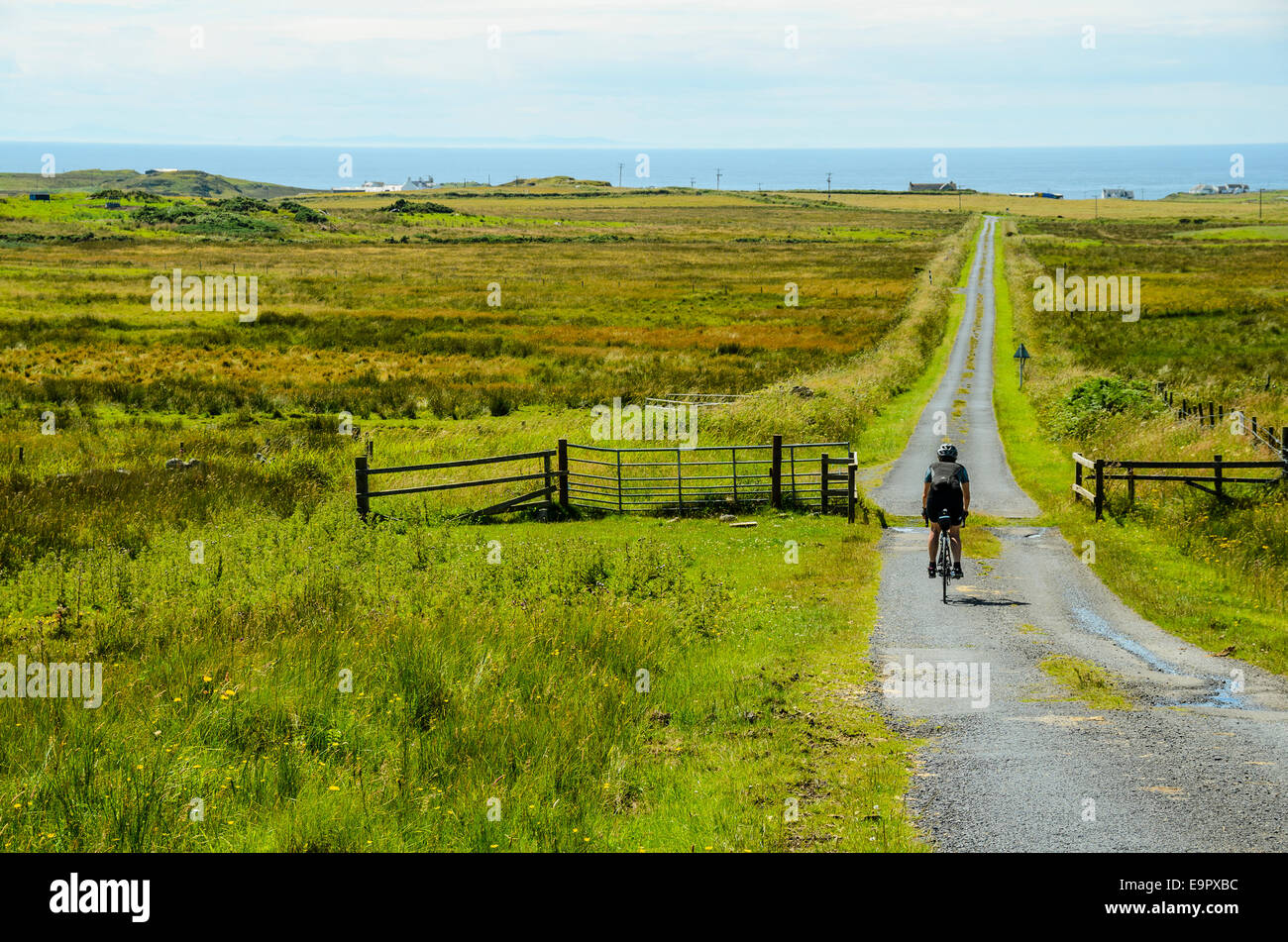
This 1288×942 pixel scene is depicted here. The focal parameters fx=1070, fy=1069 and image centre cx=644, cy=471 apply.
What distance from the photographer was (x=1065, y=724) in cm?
1020

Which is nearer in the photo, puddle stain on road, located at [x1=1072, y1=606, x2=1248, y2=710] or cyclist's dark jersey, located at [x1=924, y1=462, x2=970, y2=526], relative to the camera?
puddle stain on road, located at [x1=1072, y1=606, x2=1248, y2=710]

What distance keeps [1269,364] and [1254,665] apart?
34.8m

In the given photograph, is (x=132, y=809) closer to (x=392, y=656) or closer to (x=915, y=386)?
(x=392, y=656)

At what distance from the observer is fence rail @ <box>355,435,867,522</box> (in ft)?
74.0

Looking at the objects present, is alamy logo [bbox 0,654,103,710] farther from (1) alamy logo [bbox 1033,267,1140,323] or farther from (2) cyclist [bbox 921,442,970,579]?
(1) alamy logo [bbox 1033,267,1140,323]

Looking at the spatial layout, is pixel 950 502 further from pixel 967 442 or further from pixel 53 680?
pixel 967 442

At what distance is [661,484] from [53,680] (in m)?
16.0

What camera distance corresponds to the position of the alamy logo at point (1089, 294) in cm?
6544

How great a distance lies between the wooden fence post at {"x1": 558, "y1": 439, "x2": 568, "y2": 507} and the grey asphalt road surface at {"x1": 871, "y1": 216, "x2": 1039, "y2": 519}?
276 inches

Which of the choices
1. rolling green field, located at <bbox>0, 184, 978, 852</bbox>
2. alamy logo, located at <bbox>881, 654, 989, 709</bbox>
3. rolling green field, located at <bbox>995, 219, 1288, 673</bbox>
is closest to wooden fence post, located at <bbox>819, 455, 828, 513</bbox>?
rolling green field, located at <bbox>0, 184, 978, 852</bbox>

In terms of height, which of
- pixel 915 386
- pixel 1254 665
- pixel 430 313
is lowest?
pixel 1254 665

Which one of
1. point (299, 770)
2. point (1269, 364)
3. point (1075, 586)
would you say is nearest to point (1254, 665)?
point (1075, 586)

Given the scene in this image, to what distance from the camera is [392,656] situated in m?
11.5
